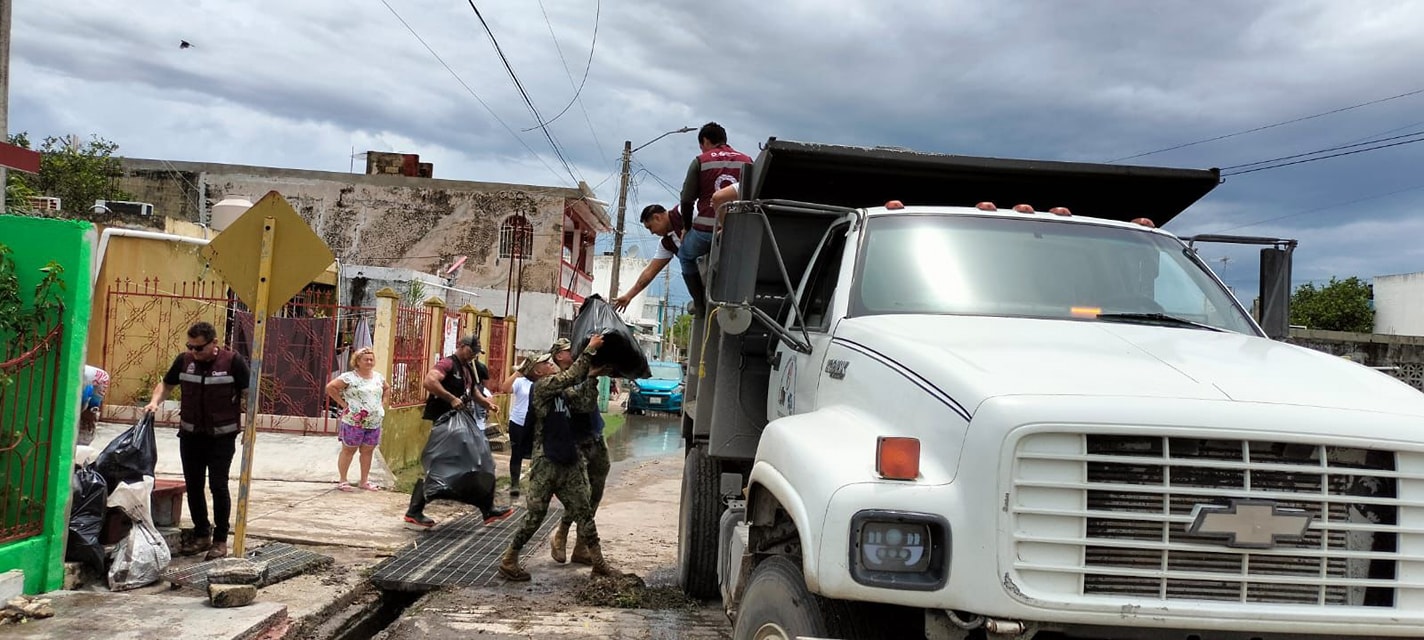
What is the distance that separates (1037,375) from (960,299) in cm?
113

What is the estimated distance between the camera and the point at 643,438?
77.0 feet

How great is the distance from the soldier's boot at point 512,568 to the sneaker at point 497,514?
8.34ft

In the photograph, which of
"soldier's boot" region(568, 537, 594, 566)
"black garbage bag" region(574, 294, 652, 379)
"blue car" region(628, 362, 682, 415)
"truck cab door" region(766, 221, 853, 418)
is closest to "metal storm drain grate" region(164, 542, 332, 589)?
"soldier's boot" region(568, 537, 594, 566)

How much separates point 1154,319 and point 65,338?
19.1ft

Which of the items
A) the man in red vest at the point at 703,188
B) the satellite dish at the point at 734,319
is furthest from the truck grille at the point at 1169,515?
the man in red vest at the point at 703,188

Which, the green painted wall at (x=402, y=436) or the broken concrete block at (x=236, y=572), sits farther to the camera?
the green painted wall at (x=402, y=436)

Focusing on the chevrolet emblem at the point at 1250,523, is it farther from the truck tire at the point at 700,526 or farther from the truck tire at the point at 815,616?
the truck tire at the point at 700,526

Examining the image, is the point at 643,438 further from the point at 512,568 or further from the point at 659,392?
the point at 512,568

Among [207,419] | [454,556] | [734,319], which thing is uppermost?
[734,319]

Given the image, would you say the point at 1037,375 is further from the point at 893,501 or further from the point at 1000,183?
the point at 1000,183

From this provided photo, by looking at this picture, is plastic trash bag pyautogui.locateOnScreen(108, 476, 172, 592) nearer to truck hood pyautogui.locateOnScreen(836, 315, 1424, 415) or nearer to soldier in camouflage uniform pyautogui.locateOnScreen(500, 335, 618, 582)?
soldier in camouflage uniform pyautogui.locateOnScreen(500, 335, 618, 582)

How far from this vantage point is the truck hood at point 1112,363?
9.48 ft

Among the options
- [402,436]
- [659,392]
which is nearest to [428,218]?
[659,392]

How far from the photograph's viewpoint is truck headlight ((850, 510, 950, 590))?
2.76 m
